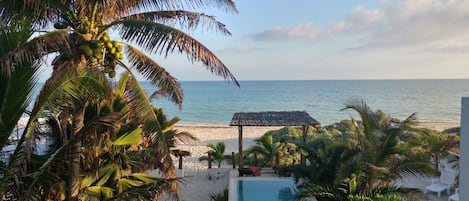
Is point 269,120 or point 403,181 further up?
point 269,120

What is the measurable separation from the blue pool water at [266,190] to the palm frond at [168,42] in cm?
708

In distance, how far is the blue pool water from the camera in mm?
11422

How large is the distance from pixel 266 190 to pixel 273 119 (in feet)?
11.5

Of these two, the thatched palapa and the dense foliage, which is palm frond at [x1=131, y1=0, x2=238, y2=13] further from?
the thatched palapa

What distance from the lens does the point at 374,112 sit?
7.82m

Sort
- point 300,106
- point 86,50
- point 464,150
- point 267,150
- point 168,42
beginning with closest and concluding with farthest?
point 86,50 → point 168,42 → point 464,150 → point 267,150 → point 300,106

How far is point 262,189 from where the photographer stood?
40.4ft

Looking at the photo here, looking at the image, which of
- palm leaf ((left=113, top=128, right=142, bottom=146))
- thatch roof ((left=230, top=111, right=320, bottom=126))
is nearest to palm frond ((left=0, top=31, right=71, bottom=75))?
palm leaf ((left=113, top=128, right=142, bottom=146))

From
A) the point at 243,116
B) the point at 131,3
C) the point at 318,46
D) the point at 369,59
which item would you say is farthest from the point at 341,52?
the point at 131,3

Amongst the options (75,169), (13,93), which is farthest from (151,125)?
(13,93)

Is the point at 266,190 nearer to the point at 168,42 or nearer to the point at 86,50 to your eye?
the point at 168,42

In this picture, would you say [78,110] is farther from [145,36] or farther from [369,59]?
[369,59]

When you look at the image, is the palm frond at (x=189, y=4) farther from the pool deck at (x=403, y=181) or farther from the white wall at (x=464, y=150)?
the pool deck at (x=403, y=181)

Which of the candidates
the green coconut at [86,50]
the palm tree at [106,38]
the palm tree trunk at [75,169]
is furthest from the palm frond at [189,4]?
the palm tree trunk at [75,169]
